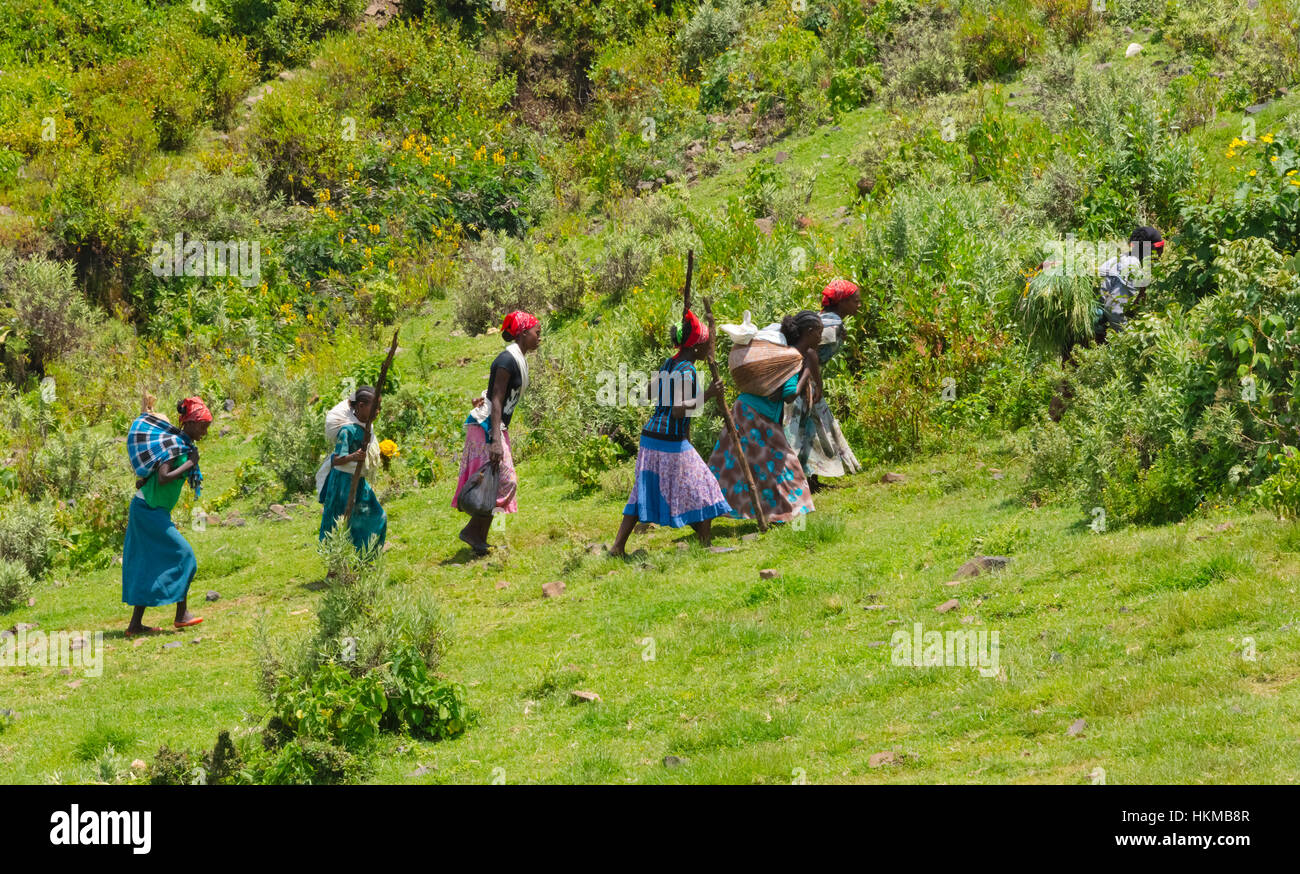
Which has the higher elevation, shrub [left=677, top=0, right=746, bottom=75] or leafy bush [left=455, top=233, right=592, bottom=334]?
shrub [left=677, top=0, right=746, bottom=75]

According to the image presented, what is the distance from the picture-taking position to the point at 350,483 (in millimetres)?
10992

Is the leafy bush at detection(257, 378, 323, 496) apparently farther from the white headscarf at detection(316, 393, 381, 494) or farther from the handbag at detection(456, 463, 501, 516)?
the handbag at detection(456, 463, 501, 516)

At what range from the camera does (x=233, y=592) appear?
1164 centimetres

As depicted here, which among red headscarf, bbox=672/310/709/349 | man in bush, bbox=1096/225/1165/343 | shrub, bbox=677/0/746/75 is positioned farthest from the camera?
shrub, bbox=677/0/746/75

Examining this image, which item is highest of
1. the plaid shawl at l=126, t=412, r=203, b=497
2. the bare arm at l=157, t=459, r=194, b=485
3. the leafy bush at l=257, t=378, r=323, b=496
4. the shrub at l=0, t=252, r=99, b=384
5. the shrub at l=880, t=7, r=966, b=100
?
the shrub at l=880, t=7, r=966, b=100

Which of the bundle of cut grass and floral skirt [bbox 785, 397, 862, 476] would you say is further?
the bundle of cut grass

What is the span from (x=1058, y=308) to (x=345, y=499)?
Answer: 20.4ft

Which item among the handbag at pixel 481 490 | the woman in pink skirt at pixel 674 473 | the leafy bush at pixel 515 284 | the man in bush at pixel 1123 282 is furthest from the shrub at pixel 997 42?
the handbag at pixel 481 490

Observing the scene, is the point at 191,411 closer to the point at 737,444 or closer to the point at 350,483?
the point at 350,483

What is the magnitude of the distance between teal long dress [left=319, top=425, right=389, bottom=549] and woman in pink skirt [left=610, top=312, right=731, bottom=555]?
6.92 ft

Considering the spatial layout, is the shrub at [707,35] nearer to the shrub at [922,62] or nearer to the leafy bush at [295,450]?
the shrub at [922,62]

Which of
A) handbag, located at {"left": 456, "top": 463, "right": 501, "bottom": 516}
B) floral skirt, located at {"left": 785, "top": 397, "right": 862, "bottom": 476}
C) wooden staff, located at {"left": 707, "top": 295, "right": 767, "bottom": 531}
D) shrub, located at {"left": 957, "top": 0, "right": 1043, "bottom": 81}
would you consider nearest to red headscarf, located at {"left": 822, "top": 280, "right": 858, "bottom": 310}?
floral skirt, located at {"left": 785, "top": 397, "right": 862, "bottom": 476}

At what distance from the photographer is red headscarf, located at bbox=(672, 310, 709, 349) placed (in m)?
10.2

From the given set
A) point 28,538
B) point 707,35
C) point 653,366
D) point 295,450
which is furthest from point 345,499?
point 707,35
